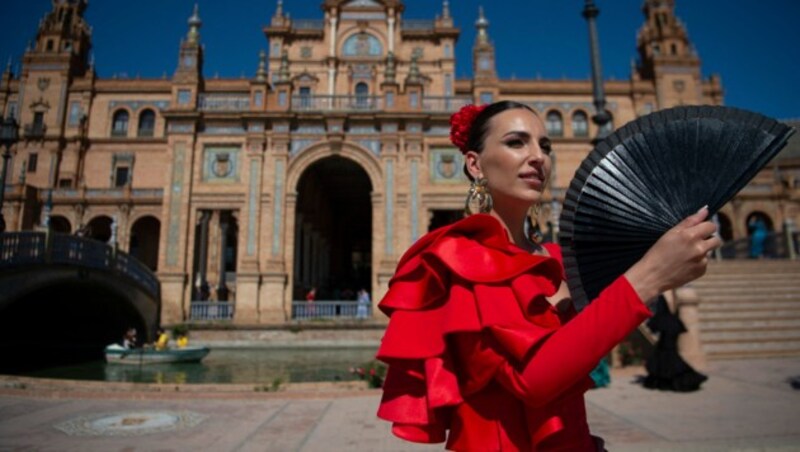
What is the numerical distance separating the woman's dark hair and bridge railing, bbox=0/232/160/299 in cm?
1608

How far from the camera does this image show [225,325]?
17.7m

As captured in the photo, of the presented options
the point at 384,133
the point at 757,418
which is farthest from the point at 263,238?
the point at 757,418

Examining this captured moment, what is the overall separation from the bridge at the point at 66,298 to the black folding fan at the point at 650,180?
1631 centimetres

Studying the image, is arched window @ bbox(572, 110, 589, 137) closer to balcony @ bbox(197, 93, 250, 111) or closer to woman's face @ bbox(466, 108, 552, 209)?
balcony @ bbox(197, 93, 250, 111)

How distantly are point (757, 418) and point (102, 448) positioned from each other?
21.9 feet

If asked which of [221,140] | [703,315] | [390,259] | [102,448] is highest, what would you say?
[221,140]

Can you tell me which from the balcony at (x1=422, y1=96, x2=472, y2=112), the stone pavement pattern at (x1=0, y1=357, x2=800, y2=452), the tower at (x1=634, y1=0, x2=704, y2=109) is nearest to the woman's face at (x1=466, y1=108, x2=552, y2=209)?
the stone pavement pattern at (x1=0, y1=357, x2=800, y2=452)

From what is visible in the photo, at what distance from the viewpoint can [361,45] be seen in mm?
31719

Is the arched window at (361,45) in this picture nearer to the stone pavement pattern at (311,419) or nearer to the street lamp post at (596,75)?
the street lamp post at (596,75)

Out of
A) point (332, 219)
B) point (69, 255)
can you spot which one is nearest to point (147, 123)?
point (332, 219)

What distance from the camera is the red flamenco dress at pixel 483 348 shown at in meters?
1.05

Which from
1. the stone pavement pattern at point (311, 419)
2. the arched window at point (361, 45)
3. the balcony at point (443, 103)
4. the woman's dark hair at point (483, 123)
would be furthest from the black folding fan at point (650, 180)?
the arched window at point (361, 45)

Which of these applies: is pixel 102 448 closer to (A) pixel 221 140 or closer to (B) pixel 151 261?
(A) pixel 221 140

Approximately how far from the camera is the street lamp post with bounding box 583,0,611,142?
26.8 feet
